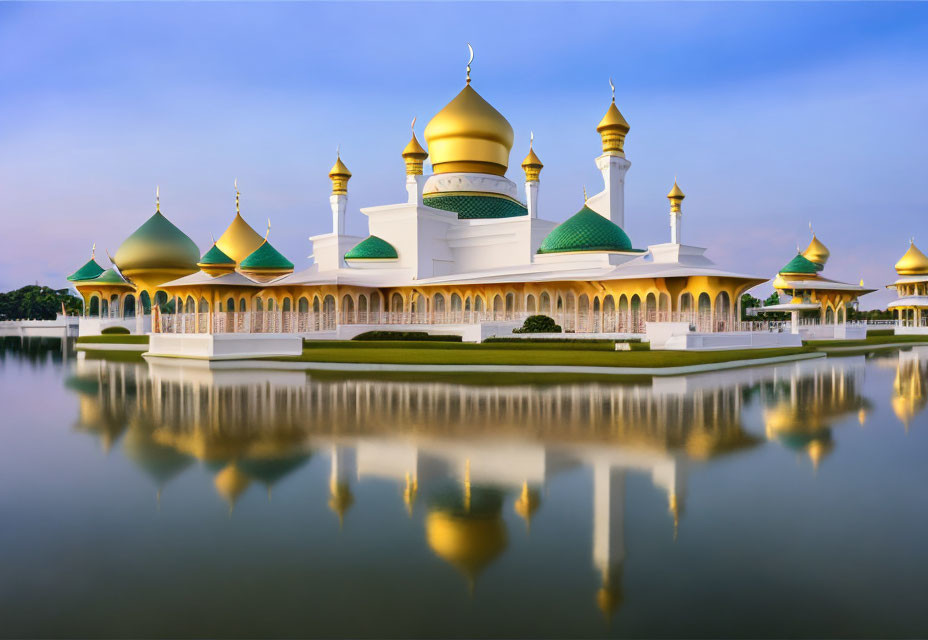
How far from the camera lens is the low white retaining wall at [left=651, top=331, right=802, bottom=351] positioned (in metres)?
20.8

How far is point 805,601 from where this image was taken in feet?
11.5

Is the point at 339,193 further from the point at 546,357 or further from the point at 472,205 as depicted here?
the point at 546,357

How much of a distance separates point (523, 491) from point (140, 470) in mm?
3712

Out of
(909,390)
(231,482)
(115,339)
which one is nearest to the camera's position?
(231,482)

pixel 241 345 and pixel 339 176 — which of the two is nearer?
pixel 241 345

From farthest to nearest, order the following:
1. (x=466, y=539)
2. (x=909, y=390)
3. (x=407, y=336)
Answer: (x=407, y=336)
(x=909, y=390)
(x=466, y=539)

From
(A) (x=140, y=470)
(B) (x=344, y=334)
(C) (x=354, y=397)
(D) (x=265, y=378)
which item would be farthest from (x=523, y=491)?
(B) (x=344, y=334)

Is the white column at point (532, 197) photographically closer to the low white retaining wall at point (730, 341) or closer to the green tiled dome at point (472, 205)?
the green tiled dome at point (472, 205)

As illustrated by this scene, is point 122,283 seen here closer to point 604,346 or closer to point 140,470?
point 604,346

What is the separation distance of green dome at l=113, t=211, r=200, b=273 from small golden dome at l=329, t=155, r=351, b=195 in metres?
9.55

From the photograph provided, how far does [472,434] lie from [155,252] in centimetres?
Answer: 3621

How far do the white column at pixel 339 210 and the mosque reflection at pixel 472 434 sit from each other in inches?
946

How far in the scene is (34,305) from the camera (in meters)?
72.2

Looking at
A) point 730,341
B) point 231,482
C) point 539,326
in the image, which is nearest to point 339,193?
point 539,326
